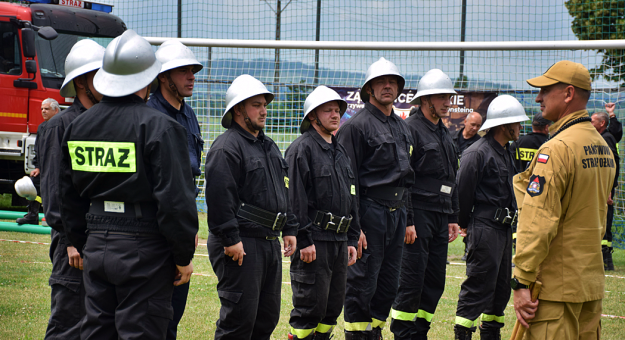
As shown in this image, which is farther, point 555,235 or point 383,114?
point 383,114

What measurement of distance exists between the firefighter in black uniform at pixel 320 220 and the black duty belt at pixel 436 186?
97 centimetres

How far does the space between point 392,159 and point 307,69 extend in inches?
285

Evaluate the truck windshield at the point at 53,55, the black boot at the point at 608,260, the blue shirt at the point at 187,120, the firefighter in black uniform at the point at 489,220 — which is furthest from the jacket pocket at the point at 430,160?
the truck windshield at the point at 53,55

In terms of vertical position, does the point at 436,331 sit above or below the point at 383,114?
below

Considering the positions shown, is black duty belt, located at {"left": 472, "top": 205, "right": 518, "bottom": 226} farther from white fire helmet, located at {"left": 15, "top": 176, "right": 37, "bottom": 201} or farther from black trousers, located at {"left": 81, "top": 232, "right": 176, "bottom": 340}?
white fire helmet, located at {"left": 15, "top": 176, "right": 37, "bottom": 201}

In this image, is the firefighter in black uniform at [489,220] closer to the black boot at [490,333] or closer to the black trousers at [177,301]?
the black boot at [490,333]

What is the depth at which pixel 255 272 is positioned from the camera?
390 centimetres

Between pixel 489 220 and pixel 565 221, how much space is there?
2261mm

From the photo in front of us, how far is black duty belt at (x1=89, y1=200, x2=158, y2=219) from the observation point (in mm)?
2998

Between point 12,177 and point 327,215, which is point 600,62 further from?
point 12,177

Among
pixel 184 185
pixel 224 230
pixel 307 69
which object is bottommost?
pixel 224 230

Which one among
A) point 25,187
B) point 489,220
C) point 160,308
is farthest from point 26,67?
point 160,308

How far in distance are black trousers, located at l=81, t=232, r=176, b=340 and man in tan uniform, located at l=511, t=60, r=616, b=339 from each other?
6.48ft

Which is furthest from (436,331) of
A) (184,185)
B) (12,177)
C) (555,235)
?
(12,177)
